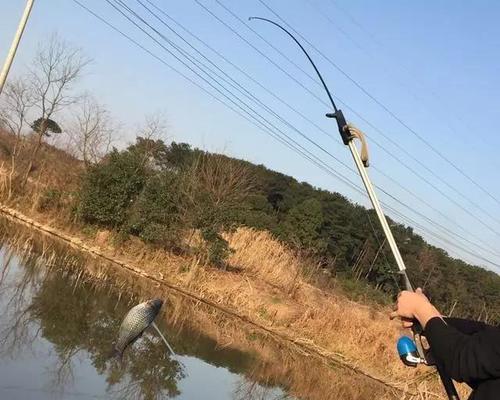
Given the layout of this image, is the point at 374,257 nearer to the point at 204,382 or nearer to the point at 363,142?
the point at 204,382

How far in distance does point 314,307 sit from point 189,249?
12.9ft

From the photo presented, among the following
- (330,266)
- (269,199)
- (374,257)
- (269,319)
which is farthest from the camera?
(269,199)

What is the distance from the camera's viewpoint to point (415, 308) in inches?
99.6

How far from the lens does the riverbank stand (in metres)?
14.4

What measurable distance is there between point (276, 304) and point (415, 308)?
44.2ft

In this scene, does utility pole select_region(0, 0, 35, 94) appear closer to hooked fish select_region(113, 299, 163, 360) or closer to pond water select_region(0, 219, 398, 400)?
pond water select_region(0, 219, 398, 400)

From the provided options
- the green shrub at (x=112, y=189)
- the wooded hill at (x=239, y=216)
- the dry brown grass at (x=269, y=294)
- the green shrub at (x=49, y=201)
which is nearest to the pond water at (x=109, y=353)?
the dry brown grass at (x=269, y=294)

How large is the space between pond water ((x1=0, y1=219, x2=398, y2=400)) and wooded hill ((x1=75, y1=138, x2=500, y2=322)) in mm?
2620

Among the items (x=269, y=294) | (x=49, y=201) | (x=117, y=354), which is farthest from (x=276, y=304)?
(x=117, y=354)

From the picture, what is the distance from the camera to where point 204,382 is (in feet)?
24.9

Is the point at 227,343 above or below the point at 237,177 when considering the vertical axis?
below

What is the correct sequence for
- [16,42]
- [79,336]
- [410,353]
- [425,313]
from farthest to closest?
[16,42], [79,336], [410,353], [425,313]

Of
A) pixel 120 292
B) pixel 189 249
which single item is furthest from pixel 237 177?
pixel 120 292

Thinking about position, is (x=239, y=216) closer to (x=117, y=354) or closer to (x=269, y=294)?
(x=269, y=294)
